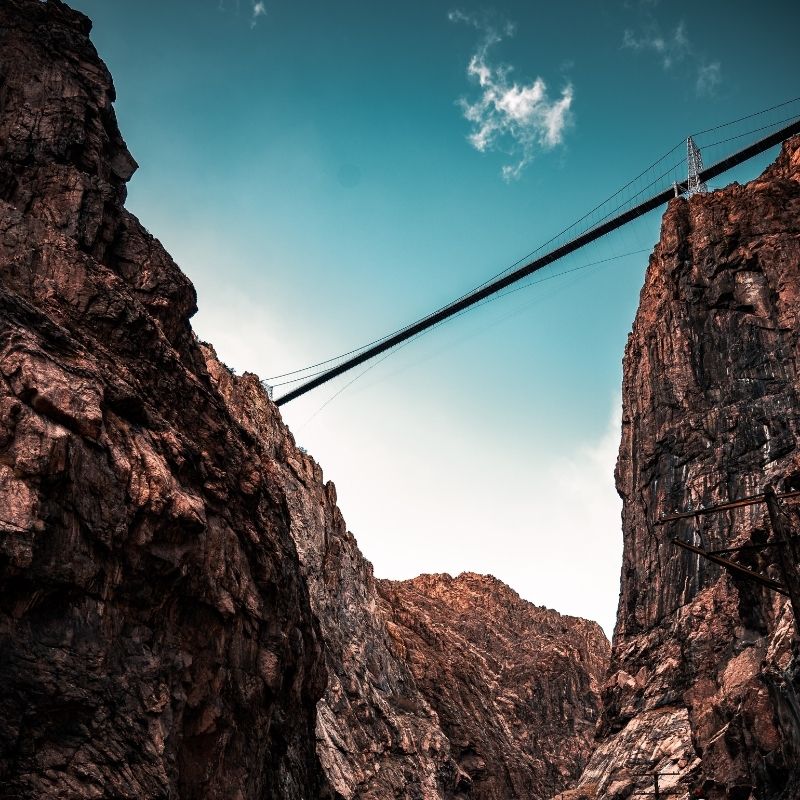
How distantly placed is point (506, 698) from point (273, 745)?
62606 mm

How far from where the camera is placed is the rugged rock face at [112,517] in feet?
55.9

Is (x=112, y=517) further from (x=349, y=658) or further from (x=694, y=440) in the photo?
(x=694, y=440)

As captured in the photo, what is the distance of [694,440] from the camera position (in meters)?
56.3

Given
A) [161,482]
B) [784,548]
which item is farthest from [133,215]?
[784,548]

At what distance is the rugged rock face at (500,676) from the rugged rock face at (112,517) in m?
42.4

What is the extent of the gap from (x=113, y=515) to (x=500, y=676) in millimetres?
77179

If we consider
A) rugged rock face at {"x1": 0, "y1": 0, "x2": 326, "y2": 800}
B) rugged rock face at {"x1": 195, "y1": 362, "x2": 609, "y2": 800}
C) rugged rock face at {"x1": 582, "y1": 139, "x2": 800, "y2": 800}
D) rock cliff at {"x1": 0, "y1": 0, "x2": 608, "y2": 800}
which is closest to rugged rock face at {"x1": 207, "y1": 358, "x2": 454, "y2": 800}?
rugged rock face at {"x1": 195, "y1": 362, "x2": 609, "y2": 800}

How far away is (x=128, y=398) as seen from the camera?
71.9 feet

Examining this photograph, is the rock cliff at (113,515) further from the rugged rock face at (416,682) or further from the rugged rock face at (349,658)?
the rugged rock face at (349,658)

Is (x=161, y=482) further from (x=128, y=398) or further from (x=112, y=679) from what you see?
(x=112, y=679)

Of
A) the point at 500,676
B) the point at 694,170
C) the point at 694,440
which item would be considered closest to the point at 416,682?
the point at 500,676

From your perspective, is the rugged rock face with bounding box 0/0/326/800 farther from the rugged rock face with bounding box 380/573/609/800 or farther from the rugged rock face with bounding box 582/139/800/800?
the rugged rock face with bounding box 380/573/609/800

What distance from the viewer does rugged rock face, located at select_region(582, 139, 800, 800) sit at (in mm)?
47344

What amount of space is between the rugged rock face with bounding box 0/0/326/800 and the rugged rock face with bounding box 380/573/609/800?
42387mm
